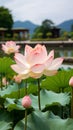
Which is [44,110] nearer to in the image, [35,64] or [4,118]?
[4,118]

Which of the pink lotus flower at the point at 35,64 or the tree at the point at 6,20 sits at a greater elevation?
the pink lotus flower at the point at 35,64

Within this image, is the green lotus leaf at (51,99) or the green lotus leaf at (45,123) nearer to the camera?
the green lotus leaf at (45,123)

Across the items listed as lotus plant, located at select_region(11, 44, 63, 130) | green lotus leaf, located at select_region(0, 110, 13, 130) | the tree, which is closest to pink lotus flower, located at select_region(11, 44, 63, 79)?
lotus plant, located at select_region(11, 44, 63, 130)

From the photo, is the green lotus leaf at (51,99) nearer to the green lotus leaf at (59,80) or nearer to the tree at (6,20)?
the green lotus leaf at (59,80)

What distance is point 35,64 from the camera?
89cm

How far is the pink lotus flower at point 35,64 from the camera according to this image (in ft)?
2.93

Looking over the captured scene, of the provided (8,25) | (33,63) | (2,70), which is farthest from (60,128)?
(8,25)

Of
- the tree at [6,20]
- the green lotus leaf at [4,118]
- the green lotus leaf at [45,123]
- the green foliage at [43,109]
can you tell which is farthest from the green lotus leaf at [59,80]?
the tree at [6,20]

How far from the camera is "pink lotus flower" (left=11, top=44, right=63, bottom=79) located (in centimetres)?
89

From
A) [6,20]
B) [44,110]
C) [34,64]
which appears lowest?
Result: [6,20]

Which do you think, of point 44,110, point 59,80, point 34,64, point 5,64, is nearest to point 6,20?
point 5,64

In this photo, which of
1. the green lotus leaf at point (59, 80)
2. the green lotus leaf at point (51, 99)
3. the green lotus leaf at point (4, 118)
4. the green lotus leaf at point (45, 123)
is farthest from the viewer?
the green lotus leaf at point (59, 80)

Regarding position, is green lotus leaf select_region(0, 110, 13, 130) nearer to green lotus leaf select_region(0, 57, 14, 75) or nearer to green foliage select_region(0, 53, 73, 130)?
green foliage select_region(0, 53, 73, 130)

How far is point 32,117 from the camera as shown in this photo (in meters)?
0.92
